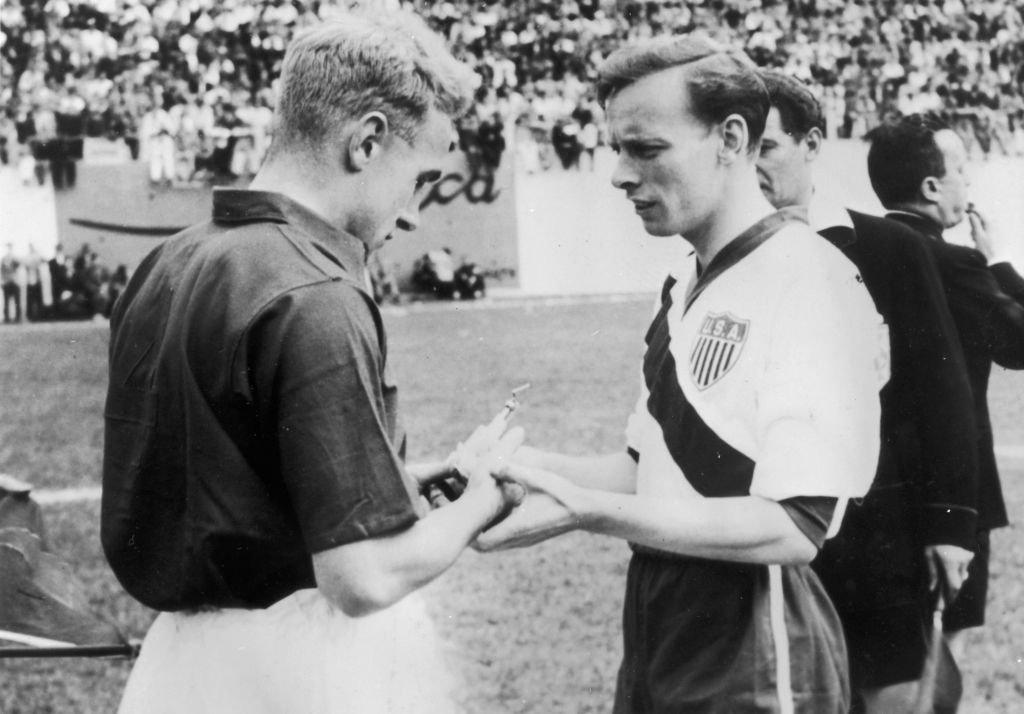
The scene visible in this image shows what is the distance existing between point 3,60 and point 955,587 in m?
17.9

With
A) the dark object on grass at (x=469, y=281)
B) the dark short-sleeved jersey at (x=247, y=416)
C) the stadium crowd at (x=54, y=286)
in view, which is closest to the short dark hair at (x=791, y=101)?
the dark short-sleeved jersey at (x=247, y=416)

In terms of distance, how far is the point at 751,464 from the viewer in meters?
1.96

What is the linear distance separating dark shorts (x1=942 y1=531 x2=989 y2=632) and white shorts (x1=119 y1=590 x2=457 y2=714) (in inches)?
72.0

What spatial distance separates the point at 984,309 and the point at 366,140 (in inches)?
81.7

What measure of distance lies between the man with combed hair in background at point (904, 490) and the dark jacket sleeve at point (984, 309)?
410 millimetres

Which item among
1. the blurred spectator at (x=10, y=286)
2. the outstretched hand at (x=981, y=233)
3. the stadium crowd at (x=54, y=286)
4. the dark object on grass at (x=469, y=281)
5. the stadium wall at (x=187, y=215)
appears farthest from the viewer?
the dark object on grass at (x=469, y=281)

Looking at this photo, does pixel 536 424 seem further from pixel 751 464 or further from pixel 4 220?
pixel 4 220

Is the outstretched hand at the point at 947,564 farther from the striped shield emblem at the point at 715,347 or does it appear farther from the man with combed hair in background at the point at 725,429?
the striped shield emblem at the point at 715,347

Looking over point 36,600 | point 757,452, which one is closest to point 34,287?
point 36,600

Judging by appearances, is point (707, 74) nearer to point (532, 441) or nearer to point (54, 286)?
point (532, 441)

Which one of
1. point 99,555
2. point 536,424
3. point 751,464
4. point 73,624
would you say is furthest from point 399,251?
point 751,464

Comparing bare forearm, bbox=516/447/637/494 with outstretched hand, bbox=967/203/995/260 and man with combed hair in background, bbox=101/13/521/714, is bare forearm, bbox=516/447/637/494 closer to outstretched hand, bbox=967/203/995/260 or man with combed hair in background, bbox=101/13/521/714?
man with combed hair in background, bbox=101/13/521/714

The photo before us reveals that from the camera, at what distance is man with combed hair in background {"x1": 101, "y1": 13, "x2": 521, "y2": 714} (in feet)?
5.06

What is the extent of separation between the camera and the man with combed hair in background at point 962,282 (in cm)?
314
